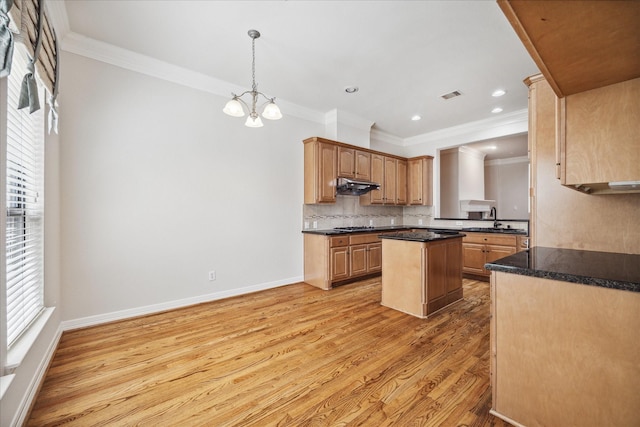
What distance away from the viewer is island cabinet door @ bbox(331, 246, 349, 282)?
415 cm

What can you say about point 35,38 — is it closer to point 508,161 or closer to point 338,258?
point 338,258

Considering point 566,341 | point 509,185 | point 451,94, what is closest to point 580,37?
point 566,341

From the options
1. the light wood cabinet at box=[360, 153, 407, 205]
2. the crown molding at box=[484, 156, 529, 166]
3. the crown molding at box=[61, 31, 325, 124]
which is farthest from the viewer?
the crown molding at box=[484, 156, 529, 166]

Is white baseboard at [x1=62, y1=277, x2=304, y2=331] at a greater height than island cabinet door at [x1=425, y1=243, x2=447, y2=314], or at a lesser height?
lesser

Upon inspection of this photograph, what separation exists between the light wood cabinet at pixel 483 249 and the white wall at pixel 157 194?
3.27 m

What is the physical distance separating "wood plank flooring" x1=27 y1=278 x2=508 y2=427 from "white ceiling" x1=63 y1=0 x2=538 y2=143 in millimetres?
2925

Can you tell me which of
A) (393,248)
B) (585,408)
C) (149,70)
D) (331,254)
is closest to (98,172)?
(149,70)

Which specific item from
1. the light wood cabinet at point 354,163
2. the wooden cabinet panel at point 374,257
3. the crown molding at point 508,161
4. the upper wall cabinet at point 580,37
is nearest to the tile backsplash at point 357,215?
the light wood cabinet at point 354,163

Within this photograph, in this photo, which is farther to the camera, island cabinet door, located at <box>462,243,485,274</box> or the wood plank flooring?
island cabinet door, located at <box>462,243,485,274</box>

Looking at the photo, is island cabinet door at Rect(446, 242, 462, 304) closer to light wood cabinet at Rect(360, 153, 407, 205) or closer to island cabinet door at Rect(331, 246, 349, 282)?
island cabinet door at Rect(331, 246, 349, 282)

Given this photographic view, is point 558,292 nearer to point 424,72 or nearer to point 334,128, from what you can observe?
point 424,72

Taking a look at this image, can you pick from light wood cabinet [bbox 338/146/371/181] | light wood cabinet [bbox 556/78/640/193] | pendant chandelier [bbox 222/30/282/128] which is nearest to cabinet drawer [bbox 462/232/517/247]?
light wood cabinet [bbox 338/146/371/181]

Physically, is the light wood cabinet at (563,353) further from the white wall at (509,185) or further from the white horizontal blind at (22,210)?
the white wall at (509,185)

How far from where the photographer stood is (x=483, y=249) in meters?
4.64
